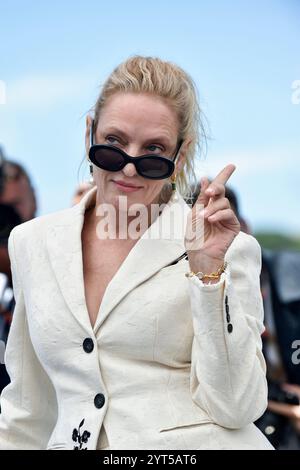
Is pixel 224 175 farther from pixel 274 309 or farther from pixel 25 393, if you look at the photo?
pixel 274 309

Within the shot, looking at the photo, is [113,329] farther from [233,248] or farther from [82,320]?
[233,248]

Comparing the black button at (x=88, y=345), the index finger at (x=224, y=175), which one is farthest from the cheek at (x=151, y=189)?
the black button at (x=88, y=345)

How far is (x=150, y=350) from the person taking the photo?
278 centimetres

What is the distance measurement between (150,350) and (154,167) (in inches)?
21.2

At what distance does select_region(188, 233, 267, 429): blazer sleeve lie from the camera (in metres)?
2.60

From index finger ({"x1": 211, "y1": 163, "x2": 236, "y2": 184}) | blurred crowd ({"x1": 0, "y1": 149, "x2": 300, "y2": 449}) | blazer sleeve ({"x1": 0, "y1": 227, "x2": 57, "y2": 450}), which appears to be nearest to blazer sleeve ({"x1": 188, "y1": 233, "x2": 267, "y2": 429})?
index finger ({"x1": 211, "y1": 163, "x2": 236, "y2": 184})

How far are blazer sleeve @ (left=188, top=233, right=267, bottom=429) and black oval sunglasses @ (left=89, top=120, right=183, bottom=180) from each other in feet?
1.16

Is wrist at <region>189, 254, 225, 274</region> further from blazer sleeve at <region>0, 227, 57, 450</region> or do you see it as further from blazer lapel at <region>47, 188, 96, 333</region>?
blazer sleeve at <region>0, 227, 57, 450</region>

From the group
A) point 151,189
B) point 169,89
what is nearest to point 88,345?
point 151,189

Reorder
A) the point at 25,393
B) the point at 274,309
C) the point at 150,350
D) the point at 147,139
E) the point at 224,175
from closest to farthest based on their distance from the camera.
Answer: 1. the point at 224,175
2. the point at 150,350
3. the point at 147,139
4. the point at 25,393
5. the point at 274,309

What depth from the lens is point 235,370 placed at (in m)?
2.63

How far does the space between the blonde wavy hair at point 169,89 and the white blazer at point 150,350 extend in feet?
0.76

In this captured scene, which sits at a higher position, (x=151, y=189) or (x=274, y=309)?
(x=151, y=189)

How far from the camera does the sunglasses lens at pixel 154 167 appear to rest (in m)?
2.85
